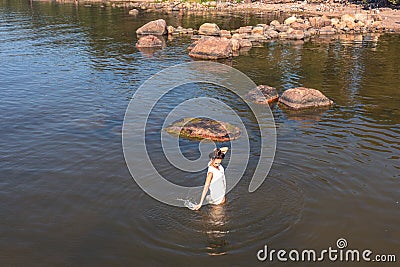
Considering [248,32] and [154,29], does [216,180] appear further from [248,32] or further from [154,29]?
[248,32]

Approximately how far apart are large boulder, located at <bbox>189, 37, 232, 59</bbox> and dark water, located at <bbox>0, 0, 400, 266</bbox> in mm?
5637

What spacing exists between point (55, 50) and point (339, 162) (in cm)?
3417

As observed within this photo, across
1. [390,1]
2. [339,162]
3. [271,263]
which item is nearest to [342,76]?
[339,162]

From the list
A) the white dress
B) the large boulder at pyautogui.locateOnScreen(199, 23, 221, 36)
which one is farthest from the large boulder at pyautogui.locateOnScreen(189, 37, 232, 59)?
the white dress

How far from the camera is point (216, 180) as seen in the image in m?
12.5

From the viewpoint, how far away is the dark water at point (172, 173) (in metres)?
11.5

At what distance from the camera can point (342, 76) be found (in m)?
32.3

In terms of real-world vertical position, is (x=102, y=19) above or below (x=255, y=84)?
above

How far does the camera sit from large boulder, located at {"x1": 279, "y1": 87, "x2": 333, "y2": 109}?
948 inches

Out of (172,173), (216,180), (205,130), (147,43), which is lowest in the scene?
(172,173)

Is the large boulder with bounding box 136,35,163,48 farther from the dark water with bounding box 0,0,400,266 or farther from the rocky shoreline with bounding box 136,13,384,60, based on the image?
the dark water with bounding box 0,0,400,266

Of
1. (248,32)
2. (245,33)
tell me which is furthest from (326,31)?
(245,33)

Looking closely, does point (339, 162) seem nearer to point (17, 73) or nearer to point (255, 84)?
point (255, 84)

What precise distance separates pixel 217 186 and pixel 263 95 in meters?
14.0
